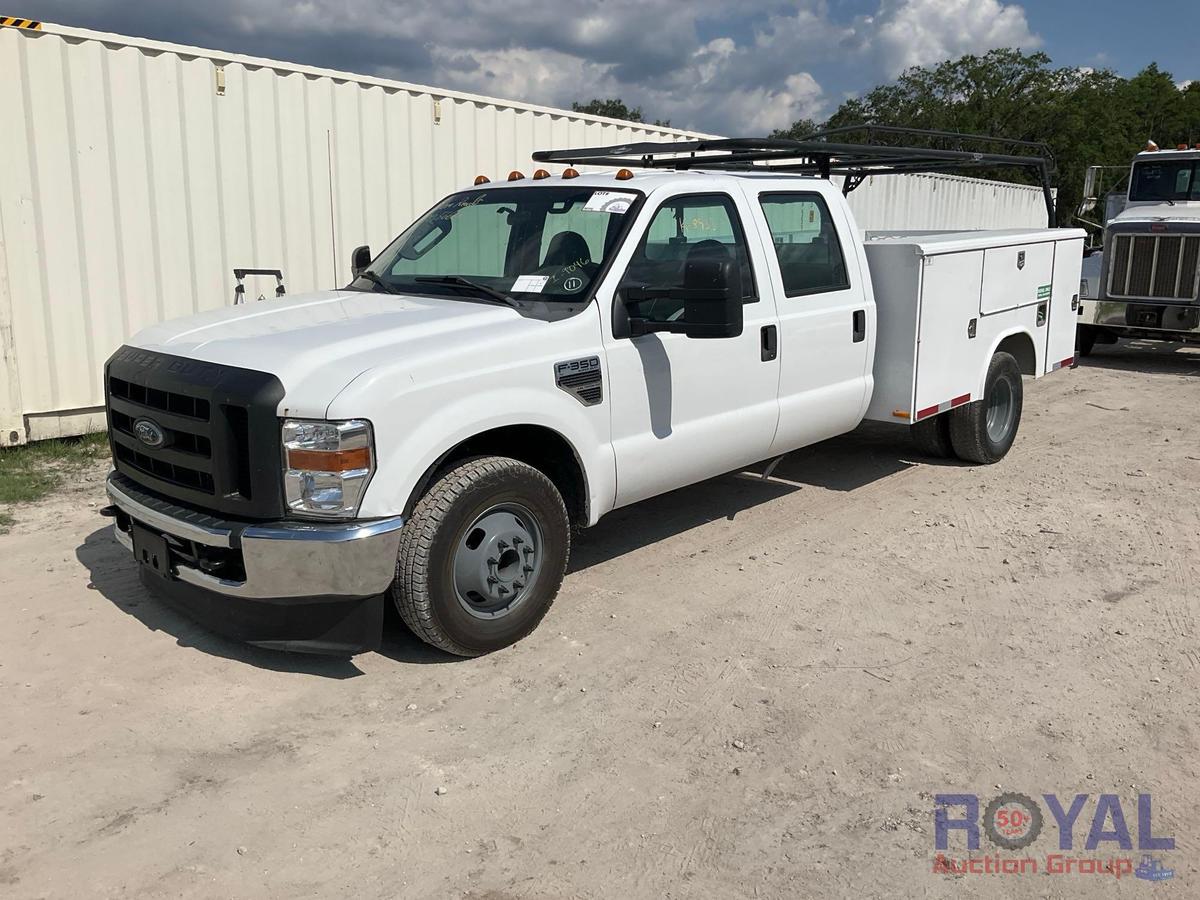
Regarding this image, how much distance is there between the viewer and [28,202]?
25.0 ft

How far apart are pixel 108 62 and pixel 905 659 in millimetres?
7194

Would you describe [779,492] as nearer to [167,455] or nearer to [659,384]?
[659,384]

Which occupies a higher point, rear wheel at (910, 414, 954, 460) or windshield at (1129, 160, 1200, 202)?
windshield at (1129, 160, 1200, 202)

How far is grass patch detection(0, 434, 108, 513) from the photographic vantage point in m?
6.79

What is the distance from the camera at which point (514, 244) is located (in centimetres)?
512

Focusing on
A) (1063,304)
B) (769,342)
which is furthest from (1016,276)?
(769,342)

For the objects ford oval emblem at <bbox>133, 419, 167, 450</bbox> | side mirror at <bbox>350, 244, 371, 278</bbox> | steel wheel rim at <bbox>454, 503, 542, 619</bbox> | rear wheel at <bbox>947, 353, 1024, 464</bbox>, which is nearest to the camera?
ford oval emblem at <bbox>133, 419, 167, 450</bbox>

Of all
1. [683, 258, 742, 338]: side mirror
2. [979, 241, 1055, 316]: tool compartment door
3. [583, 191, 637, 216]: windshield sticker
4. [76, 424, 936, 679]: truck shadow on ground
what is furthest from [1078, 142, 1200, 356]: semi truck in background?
[683, 258, 742, 338]: side mirror

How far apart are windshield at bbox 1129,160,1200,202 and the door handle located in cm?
1058

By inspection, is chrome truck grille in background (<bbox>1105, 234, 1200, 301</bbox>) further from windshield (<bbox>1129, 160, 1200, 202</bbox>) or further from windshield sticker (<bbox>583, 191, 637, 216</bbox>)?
windshield sticker (<bbox>583, 191, 637, 216</bbox>)

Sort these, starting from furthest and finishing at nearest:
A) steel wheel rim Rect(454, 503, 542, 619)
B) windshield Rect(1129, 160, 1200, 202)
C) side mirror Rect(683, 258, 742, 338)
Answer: windshield Rect(1129, 160, 1200, 202) → side mirror Rect(683, 258, 742, 338) → steel wheel rim Rect(454, 503, 542, 619)

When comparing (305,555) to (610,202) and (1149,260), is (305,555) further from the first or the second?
(1149,260)
